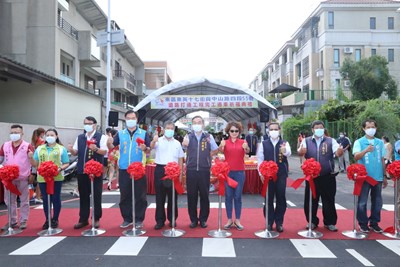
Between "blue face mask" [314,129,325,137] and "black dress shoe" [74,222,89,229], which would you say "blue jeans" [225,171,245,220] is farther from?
"black dress shoe" [74,222,89,229]

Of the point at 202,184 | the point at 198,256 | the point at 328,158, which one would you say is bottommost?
the point at 198,256

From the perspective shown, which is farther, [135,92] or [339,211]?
[135,92]

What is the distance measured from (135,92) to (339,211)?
101 ft

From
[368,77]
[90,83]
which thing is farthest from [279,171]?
[368,77]

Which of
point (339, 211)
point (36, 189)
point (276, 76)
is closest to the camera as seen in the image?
point (339, 211)

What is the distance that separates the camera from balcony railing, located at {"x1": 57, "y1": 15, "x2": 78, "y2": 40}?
18.8m

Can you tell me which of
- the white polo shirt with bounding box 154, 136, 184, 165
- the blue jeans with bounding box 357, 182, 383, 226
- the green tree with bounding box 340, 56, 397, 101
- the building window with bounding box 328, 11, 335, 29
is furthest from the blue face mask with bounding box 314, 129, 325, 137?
the building window with bounding box 328, 11, 335, 29

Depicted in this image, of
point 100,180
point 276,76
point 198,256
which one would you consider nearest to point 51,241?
point 100,180

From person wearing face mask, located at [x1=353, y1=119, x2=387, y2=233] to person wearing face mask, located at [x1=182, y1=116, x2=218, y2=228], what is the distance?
2.44 m

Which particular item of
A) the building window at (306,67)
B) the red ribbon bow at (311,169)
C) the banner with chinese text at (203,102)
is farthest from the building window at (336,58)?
the red ribbon bow at (311,169)

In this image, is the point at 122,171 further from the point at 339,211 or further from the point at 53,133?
the point at 339,211

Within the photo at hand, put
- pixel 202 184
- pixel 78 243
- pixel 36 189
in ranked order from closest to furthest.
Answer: pixel 78 243
pixel 202 184
pixel 36 189

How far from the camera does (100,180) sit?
6.11m

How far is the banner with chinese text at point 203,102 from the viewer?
12.6 metres
